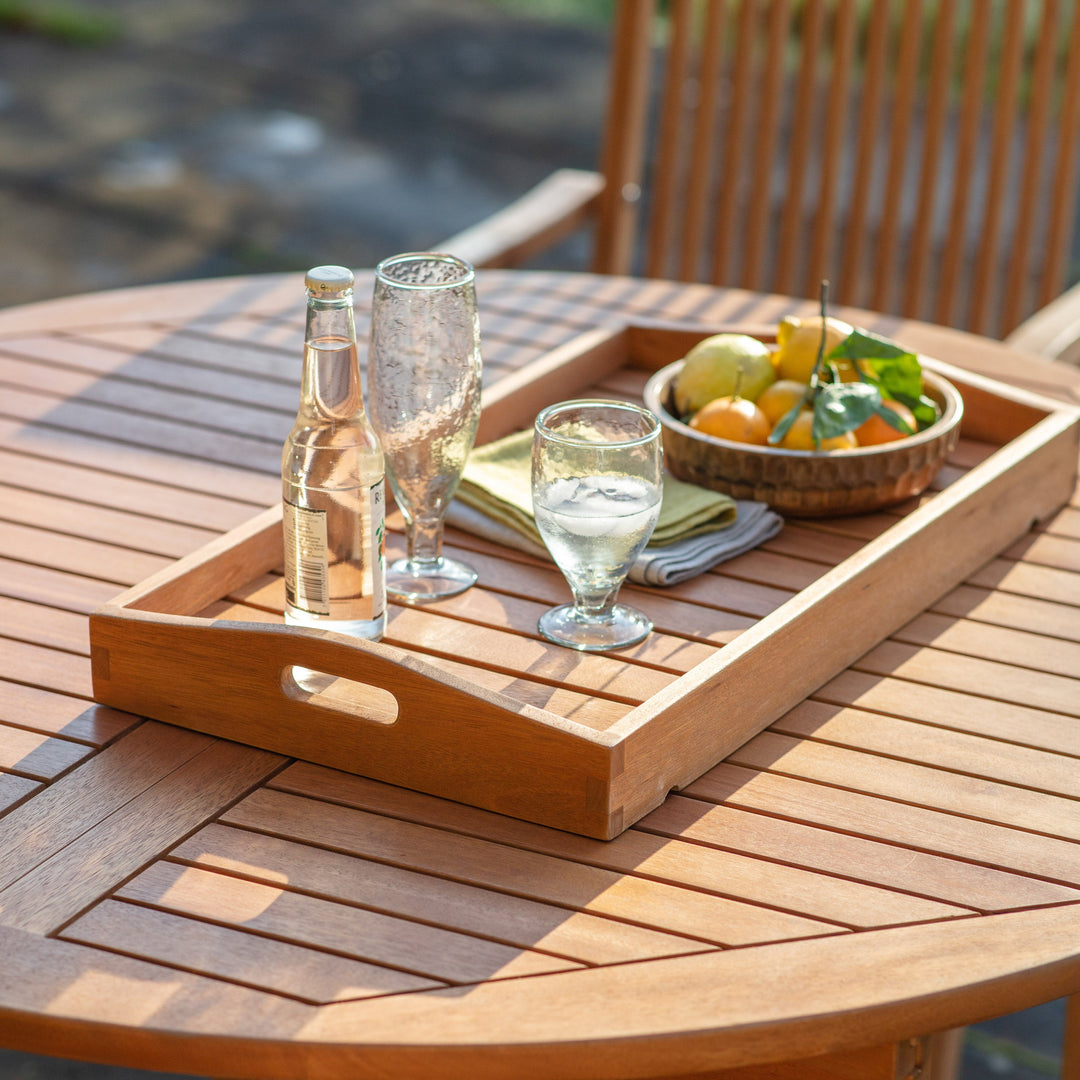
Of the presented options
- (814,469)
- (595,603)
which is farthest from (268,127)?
(595,603)

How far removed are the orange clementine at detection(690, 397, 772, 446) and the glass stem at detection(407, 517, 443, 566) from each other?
26 cm

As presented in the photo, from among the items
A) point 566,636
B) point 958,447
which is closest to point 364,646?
point 566,636

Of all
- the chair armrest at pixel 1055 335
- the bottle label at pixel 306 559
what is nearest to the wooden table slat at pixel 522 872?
the bottle label at pixel 306 559

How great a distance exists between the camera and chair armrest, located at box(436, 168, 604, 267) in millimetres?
2070

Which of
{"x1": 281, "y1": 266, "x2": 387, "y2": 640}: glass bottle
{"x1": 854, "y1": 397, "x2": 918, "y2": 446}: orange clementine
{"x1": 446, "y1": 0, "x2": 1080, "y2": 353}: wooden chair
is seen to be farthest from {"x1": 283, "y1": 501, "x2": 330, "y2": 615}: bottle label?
{"x1": 446, "y1": 0, "x2": 1080, "y2": 353}: wooden chair

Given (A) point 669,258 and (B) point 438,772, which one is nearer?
(B) point 438,772

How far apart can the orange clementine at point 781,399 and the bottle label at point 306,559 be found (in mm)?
452

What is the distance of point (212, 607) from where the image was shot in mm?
1117

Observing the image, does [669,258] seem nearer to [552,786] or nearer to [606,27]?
[552,786]

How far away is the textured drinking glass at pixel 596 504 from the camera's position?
1018mm

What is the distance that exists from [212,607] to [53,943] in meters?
0.35

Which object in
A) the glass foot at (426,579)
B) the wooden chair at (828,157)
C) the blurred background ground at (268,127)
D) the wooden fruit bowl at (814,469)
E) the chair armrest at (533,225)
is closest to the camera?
the glass foot at (426,579)

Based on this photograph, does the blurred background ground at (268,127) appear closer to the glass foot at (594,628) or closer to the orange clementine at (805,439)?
the orange clementine at (805,439)

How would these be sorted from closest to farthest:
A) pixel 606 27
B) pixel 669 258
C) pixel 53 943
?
pixel 53 943 → pixel 669 258 → pixel 606 27
